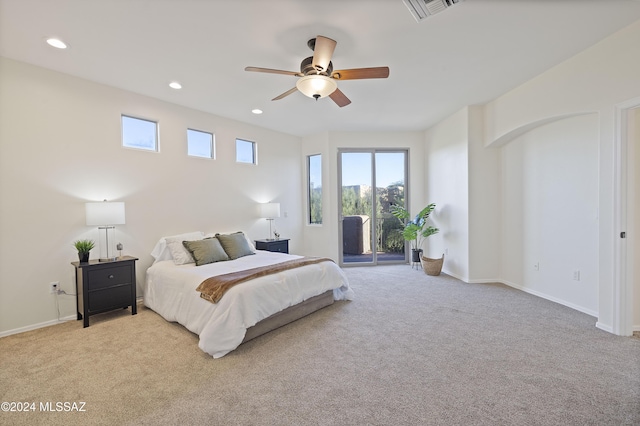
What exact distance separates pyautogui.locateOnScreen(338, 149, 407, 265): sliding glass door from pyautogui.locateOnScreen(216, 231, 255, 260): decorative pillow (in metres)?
2.46

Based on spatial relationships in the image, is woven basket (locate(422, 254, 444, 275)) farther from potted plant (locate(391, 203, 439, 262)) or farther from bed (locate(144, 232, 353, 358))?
bed (locate(144, 232, 353, 358))

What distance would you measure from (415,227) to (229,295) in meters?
3.91

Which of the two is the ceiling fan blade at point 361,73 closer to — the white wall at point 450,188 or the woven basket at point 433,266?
the white wall at point 450,188

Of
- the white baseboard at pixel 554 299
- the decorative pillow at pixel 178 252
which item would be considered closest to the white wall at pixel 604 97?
the white baseboard at pixel 554 299

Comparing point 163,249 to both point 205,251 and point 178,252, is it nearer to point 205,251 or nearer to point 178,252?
point 178,252

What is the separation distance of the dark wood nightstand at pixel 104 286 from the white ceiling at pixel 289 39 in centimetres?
223

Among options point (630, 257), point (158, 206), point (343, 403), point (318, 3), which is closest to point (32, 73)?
point (158, 206)

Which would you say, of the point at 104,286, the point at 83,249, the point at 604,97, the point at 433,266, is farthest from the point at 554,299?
the point at 83,249

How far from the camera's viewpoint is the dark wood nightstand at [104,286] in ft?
10.4

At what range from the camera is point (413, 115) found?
508cm

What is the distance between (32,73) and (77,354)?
3.00 m

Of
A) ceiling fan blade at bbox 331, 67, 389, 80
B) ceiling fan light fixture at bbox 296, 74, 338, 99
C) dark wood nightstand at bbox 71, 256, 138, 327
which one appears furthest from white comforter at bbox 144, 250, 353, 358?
ceiling fan blade at bbox 331, 67, 389, 80

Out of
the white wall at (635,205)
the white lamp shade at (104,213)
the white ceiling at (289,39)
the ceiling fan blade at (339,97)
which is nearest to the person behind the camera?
the white ceiling at (289,39)

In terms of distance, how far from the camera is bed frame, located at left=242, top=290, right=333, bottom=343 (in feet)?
9.33
